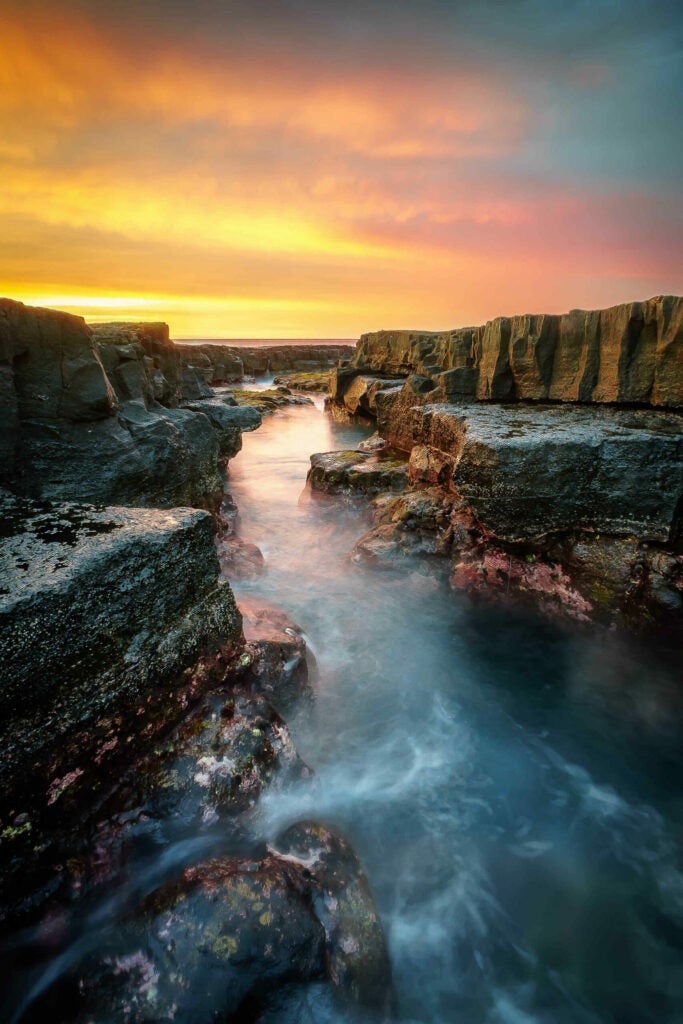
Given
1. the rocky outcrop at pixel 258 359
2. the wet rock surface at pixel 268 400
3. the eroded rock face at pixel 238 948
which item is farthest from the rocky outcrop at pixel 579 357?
the rocky outcrop at pixel 258 359

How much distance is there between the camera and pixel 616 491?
192 inches

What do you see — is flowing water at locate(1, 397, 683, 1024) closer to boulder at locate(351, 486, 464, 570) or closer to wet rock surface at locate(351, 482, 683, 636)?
wet rock surface at locate(351, 482, 683, 636)

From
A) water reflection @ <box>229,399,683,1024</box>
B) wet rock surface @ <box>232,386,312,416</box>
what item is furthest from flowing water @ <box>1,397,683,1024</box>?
wet rock surface @ <box>232,386,312,416</box>

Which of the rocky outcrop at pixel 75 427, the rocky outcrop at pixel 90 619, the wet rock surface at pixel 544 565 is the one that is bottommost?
the wet rock surface at pixel 544 565

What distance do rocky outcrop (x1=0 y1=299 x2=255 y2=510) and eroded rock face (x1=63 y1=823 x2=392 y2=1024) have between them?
2914 millimetres

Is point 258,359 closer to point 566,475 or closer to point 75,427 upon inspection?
point 75,427

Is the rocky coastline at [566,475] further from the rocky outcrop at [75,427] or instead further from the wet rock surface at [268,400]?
the wet rock surface at [268,400]

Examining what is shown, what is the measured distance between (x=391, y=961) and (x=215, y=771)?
61.6 inches

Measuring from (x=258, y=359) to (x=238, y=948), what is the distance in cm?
4463

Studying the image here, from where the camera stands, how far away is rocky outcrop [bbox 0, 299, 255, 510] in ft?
11.6

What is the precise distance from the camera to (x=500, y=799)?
3.77 m

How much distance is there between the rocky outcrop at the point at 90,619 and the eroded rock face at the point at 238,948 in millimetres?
842

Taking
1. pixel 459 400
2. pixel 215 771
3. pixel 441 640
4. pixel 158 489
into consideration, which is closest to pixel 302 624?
pixel 441 640

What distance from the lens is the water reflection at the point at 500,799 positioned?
281 cm
